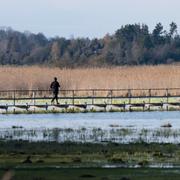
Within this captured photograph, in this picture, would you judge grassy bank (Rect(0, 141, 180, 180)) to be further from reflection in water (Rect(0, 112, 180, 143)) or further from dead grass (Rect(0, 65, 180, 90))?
dead grass (Rect(0, 65, 180, 90))

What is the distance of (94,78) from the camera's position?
59.3 meters

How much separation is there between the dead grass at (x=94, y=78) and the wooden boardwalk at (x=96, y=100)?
25.5 inches

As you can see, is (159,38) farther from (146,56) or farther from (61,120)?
(61,120)

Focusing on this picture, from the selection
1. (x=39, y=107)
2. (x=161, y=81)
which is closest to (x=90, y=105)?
(x=39, y=107)

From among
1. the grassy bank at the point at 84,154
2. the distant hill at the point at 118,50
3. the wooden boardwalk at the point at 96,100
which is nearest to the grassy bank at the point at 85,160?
the grassy bank at the point at 84,154

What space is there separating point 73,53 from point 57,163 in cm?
9955

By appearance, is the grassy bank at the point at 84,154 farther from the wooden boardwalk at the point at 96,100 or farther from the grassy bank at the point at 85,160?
the wooden boardwalk at the point at 96,100

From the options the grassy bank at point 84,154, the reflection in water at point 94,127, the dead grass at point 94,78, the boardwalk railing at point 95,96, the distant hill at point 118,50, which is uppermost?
the distant hill at point 118,50

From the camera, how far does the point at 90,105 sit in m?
49.6

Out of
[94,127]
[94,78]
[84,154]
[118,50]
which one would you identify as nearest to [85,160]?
[84,154]

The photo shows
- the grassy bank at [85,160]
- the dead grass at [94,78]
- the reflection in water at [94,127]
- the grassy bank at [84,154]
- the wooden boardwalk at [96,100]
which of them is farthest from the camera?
the dead grass at [94,78]

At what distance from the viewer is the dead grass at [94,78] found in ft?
191

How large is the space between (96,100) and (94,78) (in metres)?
4.95

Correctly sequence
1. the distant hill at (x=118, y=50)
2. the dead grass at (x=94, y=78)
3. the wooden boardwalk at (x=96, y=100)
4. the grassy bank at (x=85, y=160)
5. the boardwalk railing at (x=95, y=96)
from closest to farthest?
1. the grassy bank at (x=85, y=160)
2. the wooden boardwalk at (x=96, y=100)
3. the boardwalk railing at (x=95, y=96)
4. the dead grass at (x=94, y=78)
5. the distant hill at (x=118, y=50)
